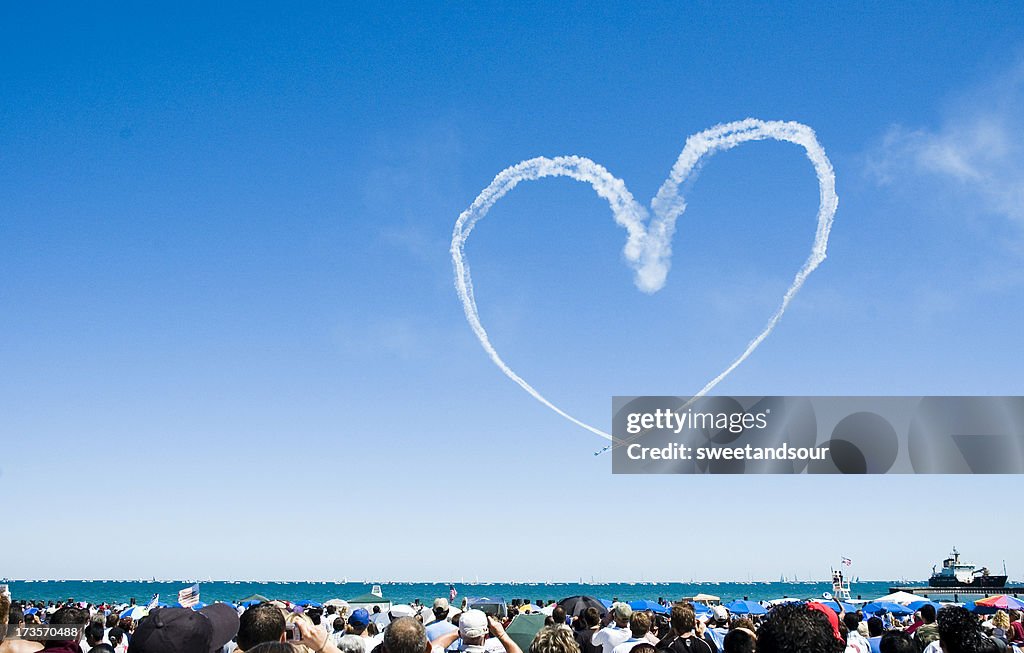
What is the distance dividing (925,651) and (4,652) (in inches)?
380

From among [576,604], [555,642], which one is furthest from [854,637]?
[555,642]

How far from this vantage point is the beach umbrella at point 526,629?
1027cm

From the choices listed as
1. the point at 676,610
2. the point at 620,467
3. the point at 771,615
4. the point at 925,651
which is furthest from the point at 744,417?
the point at 771,615

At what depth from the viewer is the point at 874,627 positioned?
1333cm

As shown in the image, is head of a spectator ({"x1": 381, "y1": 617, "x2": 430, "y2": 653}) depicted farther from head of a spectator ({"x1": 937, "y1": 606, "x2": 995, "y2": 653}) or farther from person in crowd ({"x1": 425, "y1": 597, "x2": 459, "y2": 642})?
person in crowd ({"x1": 425, "y1": 597, "x2": 459, "y2": 642})

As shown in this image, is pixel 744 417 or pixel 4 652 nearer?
pixel 4 652

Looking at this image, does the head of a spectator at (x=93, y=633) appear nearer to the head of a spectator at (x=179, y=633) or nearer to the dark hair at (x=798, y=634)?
the head of a spectator at (x=179, y=633)

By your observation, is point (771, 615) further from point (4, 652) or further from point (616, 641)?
point (616, 641)

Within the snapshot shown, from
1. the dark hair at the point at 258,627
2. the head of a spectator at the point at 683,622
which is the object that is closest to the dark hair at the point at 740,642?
the head of a spectator at the point at 683,622

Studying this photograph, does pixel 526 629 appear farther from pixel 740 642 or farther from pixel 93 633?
pixel 93 633

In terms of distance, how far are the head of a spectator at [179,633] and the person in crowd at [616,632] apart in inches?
240

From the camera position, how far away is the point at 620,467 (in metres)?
25.0

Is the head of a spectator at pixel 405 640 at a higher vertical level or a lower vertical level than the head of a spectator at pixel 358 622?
higher

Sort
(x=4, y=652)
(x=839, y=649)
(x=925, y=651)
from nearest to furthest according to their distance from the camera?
(x=839, y=649) → (x=4, y=652) → (x=925, y=651)
